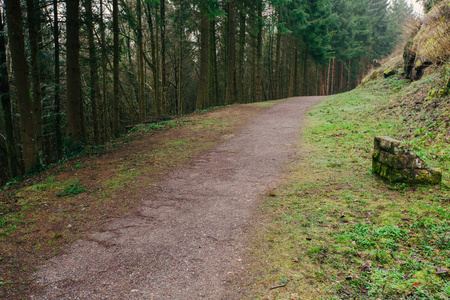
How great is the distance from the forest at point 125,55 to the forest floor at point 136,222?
9.96 feet

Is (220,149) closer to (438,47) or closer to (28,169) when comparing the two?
(28,169)

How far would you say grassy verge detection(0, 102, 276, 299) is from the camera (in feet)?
11.1

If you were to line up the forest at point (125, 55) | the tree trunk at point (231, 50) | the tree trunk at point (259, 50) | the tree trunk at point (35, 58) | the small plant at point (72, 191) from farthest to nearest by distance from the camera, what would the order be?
the tree trunk at point (259, 50) → the tree trunk at point (231, 50) → the tree trunk at point (35, 58) → the forest at point (125, 55) → the small plant at point (72, 191)

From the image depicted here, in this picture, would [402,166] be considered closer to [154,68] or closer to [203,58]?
[203,58]

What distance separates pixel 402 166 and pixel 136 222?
4675mm

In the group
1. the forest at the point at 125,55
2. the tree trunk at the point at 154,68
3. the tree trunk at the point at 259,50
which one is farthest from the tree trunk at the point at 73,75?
the tree trunk at the point at 259,50

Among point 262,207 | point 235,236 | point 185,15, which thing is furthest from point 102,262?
point 185,15

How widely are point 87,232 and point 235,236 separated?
2200 millimetres

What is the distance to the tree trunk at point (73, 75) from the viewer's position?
7.84m

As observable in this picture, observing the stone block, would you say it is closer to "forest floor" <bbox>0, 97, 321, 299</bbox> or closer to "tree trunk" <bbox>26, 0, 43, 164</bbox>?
"forest floor" <bbox>0, 97, 321, 299</bbox>

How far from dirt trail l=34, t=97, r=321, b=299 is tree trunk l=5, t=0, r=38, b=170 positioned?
4428 millimetres

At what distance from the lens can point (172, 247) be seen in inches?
138

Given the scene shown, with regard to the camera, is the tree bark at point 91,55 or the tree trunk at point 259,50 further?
the tree trunk at point 259,50

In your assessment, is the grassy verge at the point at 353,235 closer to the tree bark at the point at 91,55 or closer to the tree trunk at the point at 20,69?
the tree trunk at the point at 20,69
